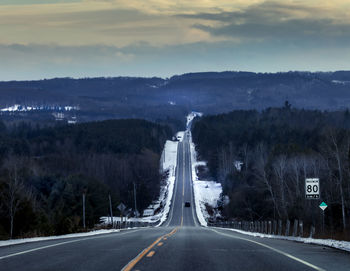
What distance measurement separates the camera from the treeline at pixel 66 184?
148ft

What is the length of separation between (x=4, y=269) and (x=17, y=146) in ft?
582

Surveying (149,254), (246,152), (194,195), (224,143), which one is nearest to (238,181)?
(194,195)

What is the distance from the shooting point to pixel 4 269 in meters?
12.9

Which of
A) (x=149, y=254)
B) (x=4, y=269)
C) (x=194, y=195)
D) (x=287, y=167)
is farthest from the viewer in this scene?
(x=194, y=195)

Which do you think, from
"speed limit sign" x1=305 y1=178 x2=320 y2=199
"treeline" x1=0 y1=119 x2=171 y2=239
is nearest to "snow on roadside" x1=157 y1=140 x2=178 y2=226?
"treeline" x1=0 y1=119 x2=171 y2=239

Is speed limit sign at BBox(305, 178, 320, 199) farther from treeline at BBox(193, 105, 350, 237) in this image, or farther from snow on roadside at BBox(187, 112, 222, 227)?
snow on roadside at BBox(187, 112, 222, 227)

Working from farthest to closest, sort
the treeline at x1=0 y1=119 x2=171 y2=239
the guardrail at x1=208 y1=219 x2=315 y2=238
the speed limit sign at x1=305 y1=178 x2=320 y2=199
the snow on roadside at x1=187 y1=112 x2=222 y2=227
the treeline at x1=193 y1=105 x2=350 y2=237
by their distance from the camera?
the snow on roadside at x1=187 y1=112 x2=222 y2=227 < the treeline at x1=193 y1=105 x2=350 y2=237 < the treeline at x1=0 y1=119 x2=171 y2=239 < the guardrail at x1=208 y1=219 x2=315 y2=238 < the speed limit sign at x1=305 y1=178 x2=320 y2=199

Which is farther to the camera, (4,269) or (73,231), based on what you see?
(73,231)

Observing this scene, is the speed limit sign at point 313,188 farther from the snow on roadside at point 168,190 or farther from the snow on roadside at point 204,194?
the snow on roadside at point 204,194

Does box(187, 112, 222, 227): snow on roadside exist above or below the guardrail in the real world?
above

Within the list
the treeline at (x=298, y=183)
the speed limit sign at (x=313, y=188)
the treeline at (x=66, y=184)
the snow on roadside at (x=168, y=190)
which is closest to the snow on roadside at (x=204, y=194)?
the treeline at (x=298, y=183)

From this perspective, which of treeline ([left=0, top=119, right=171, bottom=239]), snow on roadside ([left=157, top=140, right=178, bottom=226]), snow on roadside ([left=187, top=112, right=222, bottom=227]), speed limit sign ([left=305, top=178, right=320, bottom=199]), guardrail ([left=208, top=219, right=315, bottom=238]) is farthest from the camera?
snow on roadside ([left=187, top=112, right=222, bottom=227])

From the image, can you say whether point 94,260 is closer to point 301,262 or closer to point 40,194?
point 301,262

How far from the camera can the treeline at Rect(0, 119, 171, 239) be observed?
148ft
